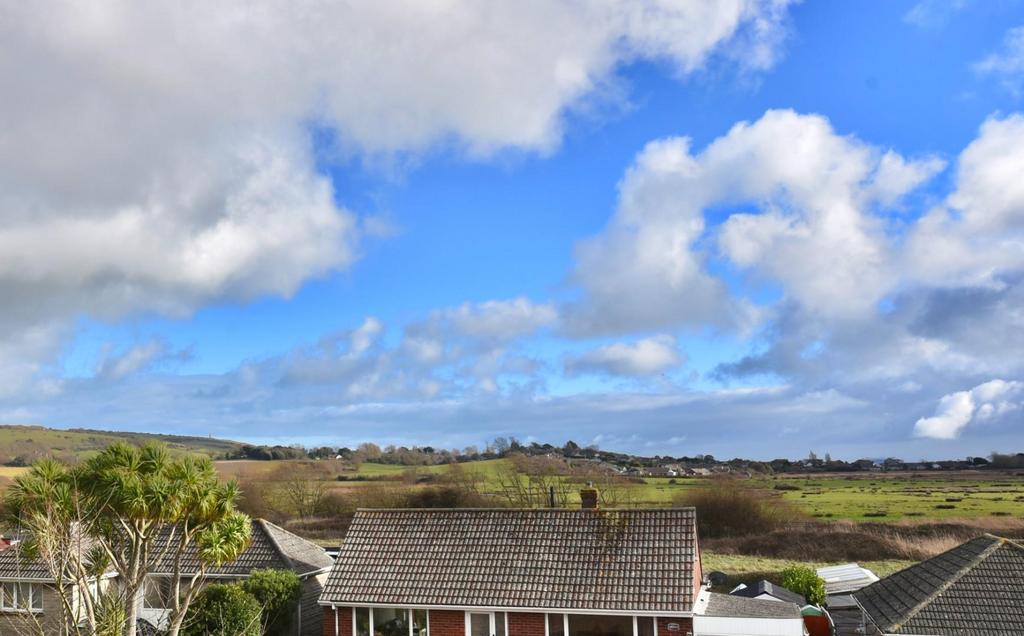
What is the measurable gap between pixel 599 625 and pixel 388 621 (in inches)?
287

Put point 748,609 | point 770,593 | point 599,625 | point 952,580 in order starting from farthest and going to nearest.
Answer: point 770,593 → point 748,609 → point 599,625 → point 952,580

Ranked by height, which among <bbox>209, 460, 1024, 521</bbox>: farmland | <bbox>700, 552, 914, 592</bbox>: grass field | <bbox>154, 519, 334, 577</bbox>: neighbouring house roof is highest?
<bbox>154, 519, 334, 577</bbox>: neighbouring house roof

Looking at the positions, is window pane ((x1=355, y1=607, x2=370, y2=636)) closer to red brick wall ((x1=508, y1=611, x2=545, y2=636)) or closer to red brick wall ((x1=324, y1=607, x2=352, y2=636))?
red brick wall ((x1=324, y1=607, x2=352, y2=636))

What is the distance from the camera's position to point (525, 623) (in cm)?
2591

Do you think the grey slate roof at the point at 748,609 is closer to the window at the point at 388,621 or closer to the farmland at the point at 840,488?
the window at the point at 388,621

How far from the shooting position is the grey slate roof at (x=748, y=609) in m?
25.2

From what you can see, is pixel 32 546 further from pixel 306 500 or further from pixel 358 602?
pixel 306 500

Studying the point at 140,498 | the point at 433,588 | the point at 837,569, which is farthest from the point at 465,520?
the point at 837,569

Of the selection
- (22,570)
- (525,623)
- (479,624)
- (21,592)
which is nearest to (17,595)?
(21,592)

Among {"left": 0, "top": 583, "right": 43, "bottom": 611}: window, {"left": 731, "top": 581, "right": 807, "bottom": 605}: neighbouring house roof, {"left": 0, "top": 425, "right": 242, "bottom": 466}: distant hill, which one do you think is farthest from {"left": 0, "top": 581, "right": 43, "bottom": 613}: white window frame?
{"left": 0, "top": 425, "right": 242, "bottom": 466}: distant hill

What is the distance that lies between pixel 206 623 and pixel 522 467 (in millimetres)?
62546

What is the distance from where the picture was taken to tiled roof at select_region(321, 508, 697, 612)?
25703 mm

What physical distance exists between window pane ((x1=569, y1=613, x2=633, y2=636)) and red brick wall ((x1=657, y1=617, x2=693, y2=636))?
89cm

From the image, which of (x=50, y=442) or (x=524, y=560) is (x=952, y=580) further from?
(x=50, y=442)
